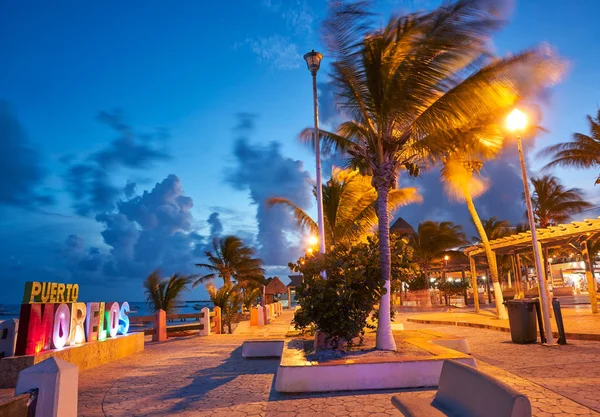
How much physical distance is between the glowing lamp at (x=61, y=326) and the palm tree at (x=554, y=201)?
30066 millimetres

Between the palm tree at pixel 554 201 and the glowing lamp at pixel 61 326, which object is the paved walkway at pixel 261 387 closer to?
the glowing lamp at pixel 61 326

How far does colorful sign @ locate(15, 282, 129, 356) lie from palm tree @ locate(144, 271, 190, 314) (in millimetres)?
8821

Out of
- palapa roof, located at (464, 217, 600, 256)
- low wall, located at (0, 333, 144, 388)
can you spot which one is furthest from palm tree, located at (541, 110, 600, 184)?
low wall, located at (0, 333, 144, 388)

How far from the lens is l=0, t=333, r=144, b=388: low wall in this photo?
711 cm

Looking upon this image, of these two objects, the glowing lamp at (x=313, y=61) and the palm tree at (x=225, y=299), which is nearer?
the glowing lamp at (x=313, y=61)

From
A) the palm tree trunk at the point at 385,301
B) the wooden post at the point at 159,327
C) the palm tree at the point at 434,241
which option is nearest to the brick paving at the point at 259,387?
the palm tree trunk at the point at 385,301

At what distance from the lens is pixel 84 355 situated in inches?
349

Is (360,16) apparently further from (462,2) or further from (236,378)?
(236,378)

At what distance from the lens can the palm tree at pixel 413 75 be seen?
25.7 ft

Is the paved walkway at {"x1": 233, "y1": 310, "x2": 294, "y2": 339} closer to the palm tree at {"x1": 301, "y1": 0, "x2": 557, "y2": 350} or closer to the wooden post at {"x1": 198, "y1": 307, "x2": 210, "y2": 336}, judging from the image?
the wooden post at {"x1": 198, "y1": 307, "x2": 210, "y2": 336}

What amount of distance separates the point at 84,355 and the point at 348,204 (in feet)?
33.3

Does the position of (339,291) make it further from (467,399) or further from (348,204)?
(348,204)

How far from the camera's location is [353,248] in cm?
816

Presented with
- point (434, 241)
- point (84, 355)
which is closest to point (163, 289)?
point (84, 355)
